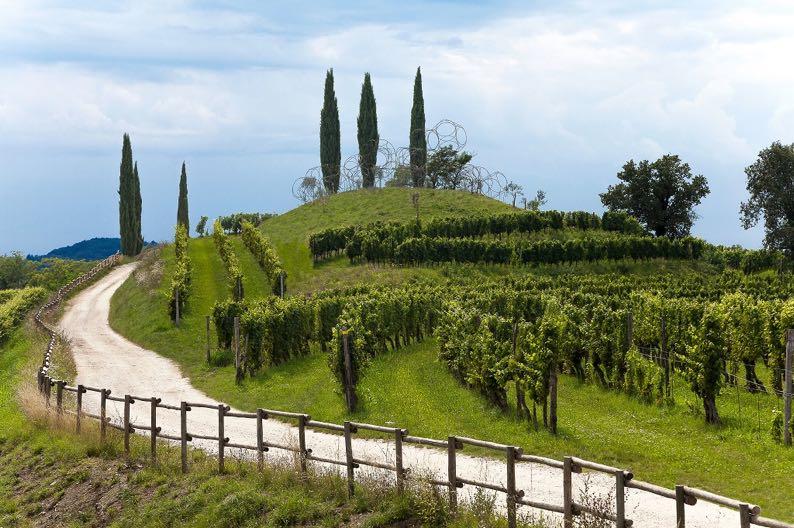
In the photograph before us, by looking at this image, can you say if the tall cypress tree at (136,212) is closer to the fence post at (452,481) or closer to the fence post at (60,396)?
the fence post at (60,396)

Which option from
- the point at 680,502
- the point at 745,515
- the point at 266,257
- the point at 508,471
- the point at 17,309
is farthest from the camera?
the point at 266,257

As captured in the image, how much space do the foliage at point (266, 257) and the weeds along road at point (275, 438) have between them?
1093 cm

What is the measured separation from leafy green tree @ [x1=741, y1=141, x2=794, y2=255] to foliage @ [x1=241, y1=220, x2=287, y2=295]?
41.3m

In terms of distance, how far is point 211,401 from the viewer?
32.3 meters

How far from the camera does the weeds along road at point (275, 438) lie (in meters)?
16.2

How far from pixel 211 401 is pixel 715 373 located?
17.7 m

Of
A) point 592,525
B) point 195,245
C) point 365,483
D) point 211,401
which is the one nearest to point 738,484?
point 592,525

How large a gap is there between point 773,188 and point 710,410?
2281 inches

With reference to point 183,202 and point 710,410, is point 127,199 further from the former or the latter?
point 710,410

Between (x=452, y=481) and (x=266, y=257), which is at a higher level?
(x=266, y=257)

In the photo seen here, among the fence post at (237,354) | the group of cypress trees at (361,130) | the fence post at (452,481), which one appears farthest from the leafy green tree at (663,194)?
the fence post at (452,481)

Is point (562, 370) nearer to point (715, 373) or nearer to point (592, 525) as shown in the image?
point (715, 373)

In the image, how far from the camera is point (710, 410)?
24172mm

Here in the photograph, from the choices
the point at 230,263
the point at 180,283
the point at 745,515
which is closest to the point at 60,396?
the point at 745,515
